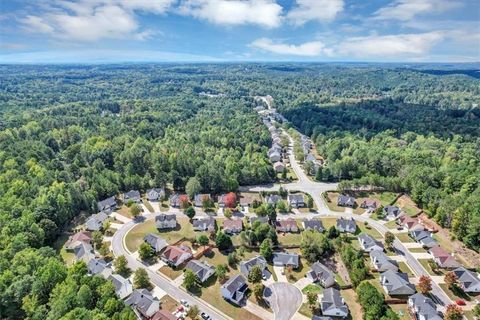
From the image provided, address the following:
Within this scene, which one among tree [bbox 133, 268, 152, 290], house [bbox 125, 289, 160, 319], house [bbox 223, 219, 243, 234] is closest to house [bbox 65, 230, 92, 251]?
tree [bbox 133, 268, 152, 290]

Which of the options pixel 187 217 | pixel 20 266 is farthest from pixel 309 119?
pixel 20 266

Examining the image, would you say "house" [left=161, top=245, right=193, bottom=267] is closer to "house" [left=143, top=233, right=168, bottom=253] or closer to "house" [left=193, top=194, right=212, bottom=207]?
"house" [left=143, top=233, right=168, bottom=253]

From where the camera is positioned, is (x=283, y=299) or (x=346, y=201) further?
(x=346, y=201)

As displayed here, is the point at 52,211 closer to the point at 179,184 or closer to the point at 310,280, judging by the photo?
the point at 179,184

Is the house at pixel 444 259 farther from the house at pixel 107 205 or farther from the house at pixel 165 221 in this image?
the house at pixel 107 205

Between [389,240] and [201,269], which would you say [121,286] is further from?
[389,240]

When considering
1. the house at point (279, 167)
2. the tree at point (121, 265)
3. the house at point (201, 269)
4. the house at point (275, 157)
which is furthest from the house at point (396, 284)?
the house at point (275, 157)

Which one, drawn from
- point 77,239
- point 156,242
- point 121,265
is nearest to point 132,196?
point 77,239
